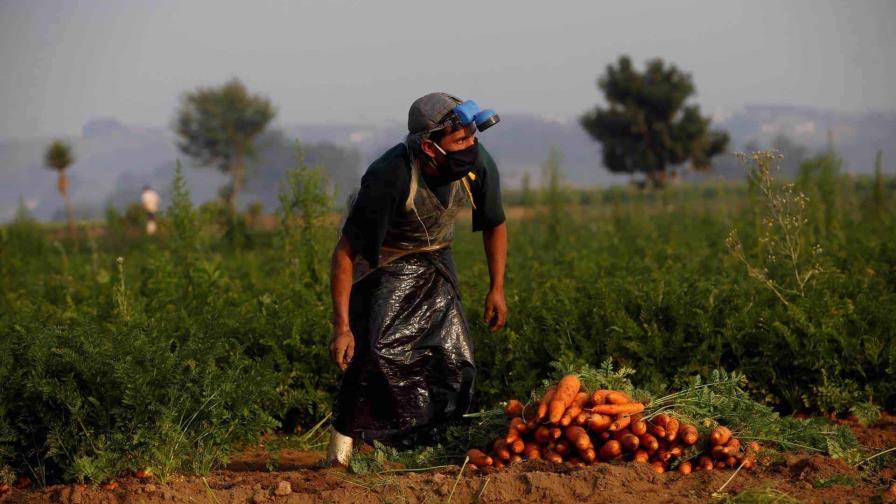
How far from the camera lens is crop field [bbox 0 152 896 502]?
448 centimetres

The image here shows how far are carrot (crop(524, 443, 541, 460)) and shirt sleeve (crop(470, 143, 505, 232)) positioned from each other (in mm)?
1143

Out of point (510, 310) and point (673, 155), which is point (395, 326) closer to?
point (510, 310)

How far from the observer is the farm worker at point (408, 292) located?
4793mm

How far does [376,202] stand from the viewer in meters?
4.75

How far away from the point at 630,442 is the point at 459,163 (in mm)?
1457

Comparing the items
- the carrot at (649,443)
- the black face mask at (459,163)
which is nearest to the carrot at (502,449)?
the carrot at (649,443)

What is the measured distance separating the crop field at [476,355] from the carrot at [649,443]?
6.4 inches

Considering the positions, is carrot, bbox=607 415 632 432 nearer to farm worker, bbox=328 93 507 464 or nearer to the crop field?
A: the crop field

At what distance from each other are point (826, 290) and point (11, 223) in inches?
616

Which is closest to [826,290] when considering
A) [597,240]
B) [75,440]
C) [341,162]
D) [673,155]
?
[75,440]

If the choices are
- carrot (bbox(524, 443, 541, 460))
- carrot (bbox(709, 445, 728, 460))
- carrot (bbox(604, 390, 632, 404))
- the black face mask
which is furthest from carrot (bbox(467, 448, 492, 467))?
the black face mask

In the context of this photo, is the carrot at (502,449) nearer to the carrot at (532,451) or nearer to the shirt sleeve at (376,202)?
the carrot at (532,451)

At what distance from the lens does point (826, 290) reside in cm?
680

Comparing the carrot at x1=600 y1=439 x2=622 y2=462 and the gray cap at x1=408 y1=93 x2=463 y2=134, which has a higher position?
the gray cap at x1=408 y1=93 x2=463 y2=134
